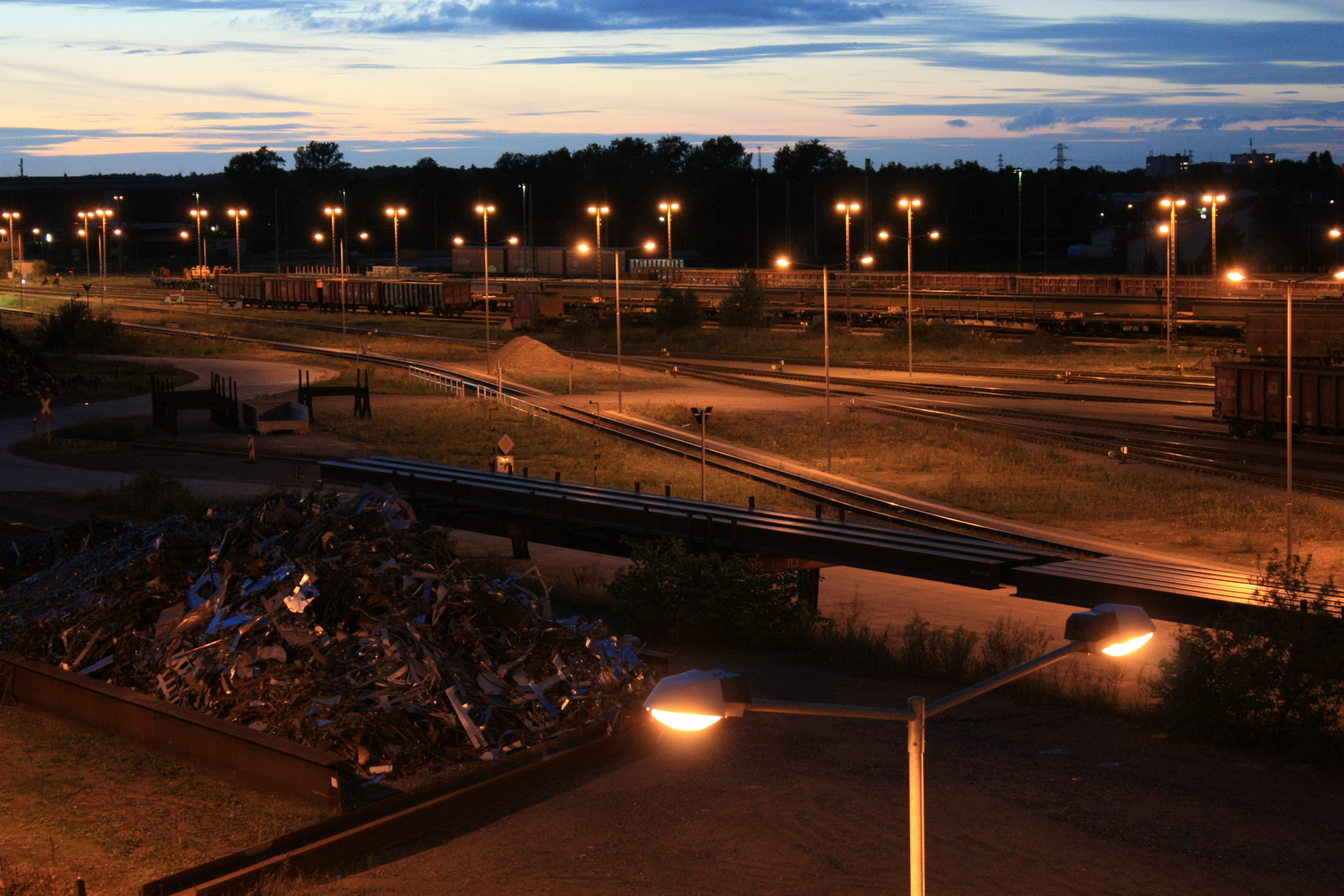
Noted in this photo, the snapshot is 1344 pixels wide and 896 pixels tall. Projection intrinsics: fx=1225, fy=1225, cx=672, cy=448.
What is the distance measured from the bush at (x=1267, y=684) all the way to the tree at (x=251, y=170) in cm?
19826

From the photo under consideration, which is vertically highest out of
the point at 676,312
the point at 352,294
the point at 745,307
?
the point at 352,294

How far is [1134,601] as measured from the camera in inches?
563

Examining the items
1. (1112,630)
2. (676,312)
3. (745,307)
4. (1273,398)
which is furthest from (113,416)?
(1112,630)

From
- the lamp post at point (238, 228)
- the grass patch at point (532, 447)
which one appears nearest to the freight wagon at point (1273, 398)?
the grass patch at point (532, 447)

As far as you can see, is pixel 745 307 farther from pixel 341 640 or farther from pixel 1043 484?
pixel 341 640

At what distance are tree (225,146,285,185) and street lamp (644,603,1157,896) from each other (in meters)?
202

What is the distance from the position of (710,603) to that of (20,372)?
4744 cm

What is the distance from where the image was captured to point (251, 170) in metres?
193

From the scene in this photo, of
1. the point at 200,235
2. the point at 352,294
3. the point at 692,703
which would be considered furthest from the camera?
the point at 200,235

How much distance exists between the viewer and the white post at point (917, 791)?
5230 mm

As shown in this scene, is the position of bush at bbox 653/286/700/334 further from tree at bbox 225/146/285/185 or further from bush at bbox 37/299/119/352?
tree at bbox 225/146/285/185

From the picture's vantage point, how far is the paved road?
1232 inches

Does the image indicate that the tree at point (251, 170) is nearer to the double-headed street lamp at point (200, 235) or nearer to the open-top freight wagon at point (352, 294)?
the double-headed street lamp at point (200, 235)

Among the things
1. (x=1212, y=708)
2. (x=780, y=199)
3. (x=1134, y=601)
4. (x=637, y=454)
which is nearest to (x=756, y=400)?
(x=637, y=454)
